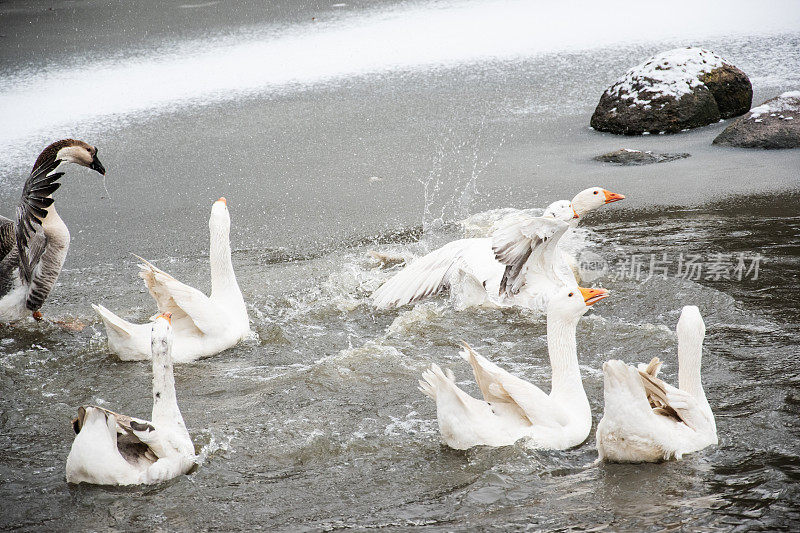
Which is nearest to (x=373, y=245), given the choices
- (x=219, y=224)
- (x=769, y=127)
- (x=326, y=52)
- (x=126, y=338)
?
(x=219, y=224)

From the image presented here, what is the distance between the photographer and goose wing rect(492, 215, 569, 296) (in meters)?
5.30

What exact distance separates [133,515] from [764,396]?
125 inches

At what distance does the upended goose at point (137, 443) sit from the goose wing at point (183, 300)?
3.59 feet

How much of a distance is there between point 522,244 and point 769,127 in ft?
13.9

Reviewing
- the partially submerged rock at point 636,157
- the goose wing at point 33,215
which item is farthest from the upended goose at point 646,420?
the partially submerged rock at point 636,157

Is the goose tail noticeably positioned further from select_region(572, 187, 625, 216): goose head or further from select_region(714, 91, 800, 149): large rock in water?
select_region(714, 91, 800, 149): large rock in water

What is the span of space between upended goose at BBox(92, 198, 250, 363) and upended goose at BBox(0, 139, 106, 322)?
1003 millimetres

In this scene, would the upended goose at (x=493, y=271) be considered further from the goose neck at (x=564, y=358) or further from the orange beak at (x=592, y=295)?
the goose neck at (x=564, y=358)

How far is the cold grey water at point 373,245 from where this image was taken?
3.51 m

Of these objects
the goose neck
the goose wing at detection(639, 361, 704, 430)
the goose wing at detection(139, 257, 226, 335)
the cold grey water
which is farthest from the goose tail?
the goose wing at detection(639, 361, 704, 430)

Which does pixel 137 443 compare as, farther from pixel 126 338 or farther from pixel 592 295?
pixel 592 295

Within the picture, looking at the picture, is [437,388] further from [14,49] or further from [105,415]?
[14,49]

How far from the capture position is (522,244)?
5480 mm

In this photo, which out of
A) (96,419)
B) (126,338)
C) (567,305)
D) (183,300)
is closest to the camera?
(96,419)
